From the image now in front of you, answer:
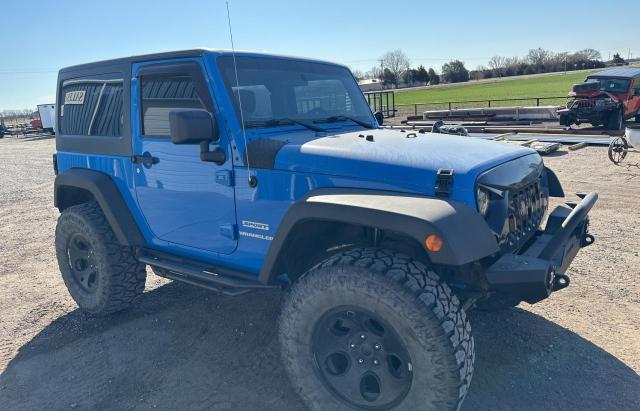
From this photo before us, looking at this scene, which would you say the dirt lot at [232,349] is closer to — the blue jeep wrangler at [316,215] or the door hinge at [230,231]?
the blue jeep wrangler at [316,215]

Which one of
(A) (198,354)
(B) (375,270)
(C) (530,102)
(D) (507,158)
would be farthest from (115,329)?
(C) (530,102)

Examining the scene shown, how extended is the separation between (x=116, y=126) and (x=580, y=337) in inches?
151

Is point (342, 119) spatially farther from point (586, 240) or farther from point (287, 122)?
point (586, 240)

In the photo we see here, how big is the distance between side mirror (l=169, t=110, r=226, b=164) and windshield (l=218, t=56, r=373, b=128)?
0.73ft

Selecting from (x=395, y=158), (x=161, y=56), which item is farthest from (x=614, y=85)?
(x=161, y=56)

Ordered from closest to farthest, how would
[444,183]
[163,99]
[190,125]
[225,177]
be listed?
[444,183] < [190,125] < [225,177] < [163,99]

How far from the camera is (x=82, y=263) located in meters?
4.44

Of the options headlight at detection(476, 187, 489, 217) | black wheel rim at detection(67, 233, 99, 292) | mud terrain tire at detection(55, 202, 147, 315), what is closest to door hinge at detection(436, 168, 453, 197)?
headlight at detection(476, 187, 489, 217)

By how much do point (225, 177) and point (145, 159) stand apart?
0.85m

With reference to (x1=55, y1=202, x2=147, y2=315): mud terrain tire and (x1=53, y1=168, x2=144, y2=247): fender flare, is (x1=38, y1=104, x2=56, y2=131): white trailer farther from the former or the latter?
(x1=53, y1=168, x2=144, y2=247): fender flare

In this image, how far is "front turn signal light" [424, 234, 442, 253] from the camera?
7.49ft

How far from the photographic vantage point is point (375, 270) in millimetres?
2508

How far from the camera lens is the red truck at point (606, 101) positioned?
16.6 meters

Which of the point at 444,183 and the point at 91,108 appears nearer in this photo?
the point at 444,183
